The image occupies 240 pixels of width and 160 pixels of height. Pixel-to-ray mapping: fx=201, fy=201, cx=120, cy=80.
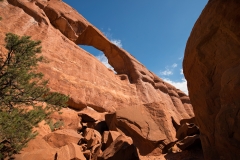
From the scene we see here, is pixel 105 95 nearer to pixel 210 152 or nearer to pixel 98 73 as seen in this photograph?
pixel 98 73

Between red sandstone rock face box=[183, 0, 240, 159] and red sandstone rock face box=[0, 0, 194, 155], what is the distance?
345cm

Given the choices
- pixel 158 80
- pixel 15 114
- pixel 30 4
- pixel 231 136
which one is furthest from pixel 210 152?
pixel 158 80

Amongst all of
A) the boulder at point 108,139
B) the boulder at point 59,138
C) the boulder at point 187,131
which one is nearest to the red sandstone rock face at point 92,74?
the boulder at point 187,131

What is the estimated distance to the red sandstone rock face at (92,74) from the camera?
947cm

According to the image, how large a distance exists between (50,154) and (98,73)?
1451 cm

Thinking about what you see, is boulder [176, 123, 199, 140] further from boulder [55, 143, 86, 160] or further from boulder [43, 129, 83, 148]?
boulder [55, 143, 86, 160]

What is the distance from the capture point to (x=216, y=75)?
17.6 ft

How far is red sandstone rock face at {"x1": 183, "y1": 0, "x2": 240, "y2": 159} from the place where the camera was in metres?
4.33

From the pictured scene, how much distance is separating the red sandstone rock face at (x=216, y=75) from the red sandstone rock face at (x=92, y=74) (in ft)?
11.3

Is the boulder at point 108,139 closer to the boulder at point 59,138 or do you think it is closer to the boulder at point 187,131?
the boulder at point 59,138

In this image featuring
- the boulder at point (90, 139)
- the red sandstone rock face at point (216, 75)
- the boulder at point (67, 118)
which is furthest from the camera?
the boulder at point (67, 118)

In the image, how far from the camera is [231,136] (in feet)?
14.2

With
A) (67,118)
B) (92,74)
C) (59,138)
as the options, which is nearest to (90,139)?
(59,138)

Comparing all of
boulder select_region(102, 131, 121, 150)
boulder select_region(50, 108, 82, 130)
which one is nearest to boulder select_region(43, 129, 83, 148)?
boulder select_region(102, 131, 121, 150)
